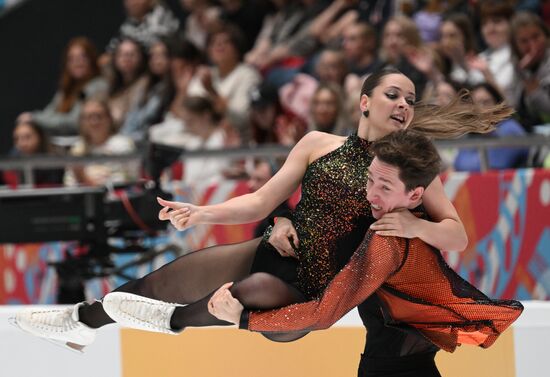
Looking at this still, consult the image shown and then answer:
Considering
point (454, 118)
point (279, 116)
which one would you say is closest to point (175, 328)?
point (454, 118)

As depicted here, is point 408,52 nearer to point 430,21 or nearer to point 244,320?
point 430,21

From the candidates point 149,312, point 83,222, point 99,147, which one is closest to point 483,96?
point 83,222

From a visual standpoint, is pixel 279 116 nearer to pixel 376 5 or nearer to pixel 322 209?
pixel 376 5

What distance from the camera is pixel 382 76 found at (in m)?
3.10

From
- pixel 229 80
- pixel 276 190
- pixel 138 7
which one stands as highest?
pixel 138 7

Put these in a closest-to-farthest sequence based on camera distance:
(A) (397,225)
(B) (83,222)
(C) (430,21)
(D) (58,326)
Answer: (A) (397,225)
(D) (58,326)
(B) (83,222)
(C) (430,21)

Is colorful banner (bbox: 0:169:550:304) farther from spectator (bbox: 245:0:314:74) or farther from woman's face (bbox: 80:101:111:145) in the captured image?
woman's face (bbox: 80:101:111:145)

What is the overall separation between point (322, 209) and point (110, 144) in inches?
172

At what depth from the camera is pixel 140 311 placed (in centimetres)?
316

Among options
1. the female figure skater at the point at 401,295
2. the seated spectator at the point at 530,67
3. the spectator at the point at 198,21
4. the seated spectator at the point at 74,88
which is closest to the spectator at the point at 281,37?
the spectator at the point at 198,21

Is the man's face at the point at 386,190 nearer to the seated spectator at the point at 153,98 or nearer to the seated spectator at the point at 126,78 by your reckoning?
the seated spectator at the point at 153,98

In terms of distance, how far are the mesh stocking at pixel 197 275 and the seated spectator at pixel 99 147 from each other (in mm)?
3562

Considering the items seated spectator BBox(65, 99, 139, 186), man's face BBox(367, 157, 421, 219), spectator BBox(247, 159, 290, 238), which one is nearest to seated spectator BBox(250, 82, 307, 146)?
seated spectator BBox(65, 99, 139, 186)

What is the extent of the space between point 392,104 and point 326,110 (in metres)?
3.31
